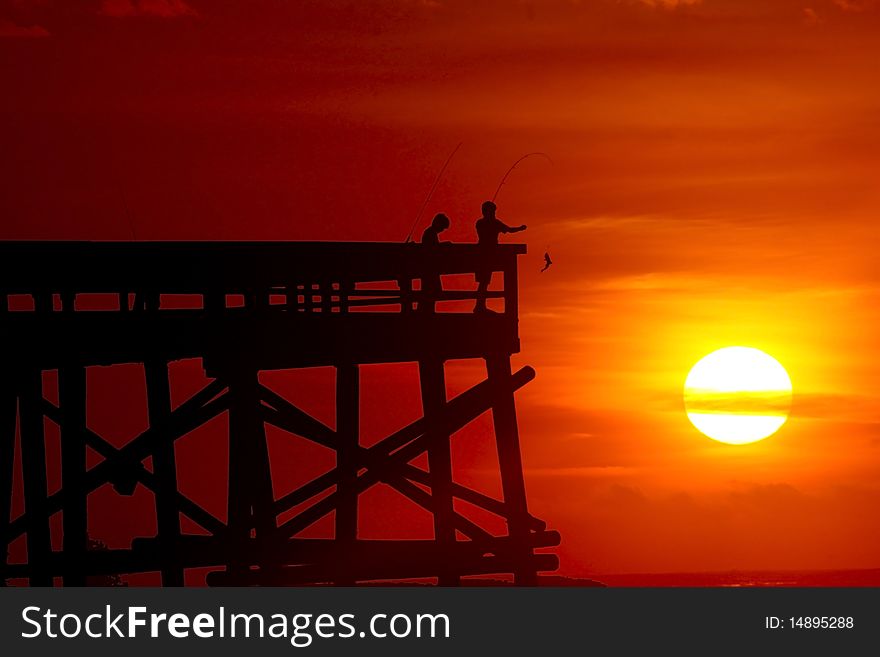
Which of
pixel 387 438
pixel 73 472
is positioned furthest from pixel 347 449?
pixel 73 472

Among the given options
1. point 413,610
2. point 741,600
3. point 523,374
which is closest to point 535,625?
point 413,610

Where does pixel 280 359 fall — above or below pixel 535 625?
above

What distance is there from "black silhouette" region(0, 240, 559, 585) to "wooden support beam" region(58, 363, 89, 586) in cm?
2

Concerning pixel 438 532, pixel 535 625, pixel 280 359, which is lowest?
pixel 535 625

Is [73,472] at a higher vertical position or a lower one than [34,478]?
lower

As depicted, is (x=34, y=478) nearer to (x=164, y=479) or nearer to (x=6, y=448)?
(x=6, y=448)

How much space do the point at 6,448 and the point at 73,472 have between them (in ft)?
3.82

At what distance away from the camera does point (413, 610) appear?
73.7ft

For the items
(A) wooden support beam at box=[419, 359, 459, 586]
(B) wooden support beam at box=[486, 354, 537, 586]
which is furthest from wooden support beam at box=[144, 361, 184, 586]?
(B) wooden support beam at box=[486, 354, 537, 586]

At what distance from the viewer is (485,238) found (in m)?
25.3

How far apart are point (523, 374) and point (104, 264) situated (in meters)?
5.58

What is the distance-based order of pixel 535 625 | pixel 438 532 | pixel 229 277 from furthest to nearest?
pixel 438 532
pixel 229 277
pixel 535 625

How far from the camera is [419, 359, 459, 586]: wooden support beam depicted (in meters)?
25.1

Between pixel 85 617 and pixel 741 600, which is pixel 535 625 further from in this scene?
pixel 85 617
